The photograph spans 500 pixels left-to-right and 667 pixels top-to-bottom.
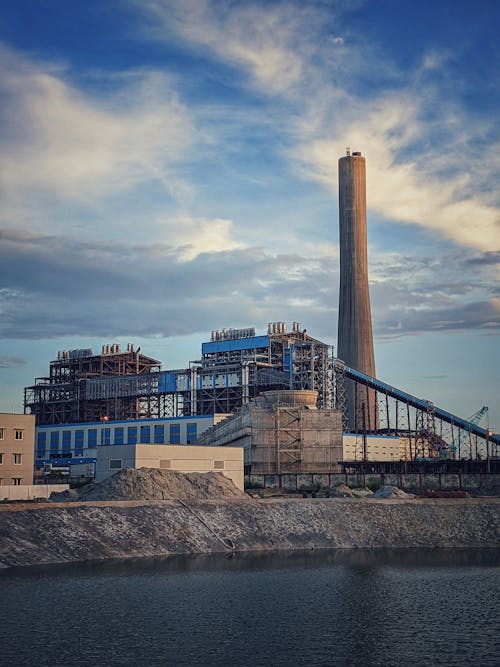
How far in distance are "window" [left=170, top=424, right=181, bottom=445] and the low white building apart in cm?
3913

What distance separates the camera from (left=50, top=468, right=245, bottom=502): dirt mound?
226ft

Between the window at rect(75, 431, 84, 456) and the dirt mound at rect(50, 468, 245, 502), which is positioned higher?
the window at rect(75, 431, 84, 456)

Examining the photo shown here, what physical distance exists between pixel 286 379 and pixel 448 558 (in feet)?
226

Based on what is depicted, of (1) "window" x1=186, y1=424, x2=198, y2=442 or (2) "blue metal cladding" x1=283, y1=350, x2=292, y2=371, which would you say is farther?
(2) "blue metal cladding" x1=283, y1=350, x2=292, y2=371

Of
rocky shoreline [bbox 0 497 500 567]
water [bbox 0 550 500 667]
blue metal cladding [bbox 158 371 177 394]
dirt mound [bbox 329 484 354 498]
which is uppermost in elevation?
blue metal cladding [bbox 158 371 177 394]

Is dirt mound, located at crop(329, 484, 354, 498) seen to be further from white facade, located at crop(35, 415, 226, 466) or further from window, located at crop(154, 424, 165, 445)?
window, located at crop(154, 424, 165, 445)

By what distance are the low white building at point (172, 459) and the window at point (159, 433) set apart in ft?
137

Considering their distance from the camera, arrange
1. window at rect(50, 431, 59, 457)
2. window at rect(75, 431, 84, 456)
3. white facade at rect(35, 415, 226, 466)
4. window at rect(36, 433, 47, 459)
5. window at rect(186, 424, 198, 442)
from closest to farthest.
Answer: window at rect(186, 424, 198, 442) → white facade at rect(35, 415, 226, 466) → window at rect(75, 431, 84, 456) → window at rect(50, 431, 59, 457) → window at rect(36, 433, 47, 459)

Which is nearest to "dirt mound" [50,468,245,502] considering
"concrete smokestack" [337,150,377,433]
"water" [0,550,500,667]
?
"water" [0,550,500,667]

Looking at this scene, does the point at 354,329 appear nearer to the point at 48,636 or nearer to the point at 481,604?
the point at 481,604

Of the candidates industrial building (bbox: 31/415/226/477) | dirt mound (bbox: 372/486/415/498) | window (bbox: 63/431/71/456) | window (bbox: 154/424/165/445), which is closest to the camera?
dirt mound (bbox: 372/486/415/498)

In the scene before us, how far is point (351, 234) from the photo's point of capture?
13950 centimetres

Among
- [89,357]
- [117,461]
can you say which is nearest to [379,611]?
[117,461]

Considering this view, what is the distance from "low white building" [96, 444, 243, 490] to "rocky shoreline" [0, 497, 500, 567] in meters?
9.94
